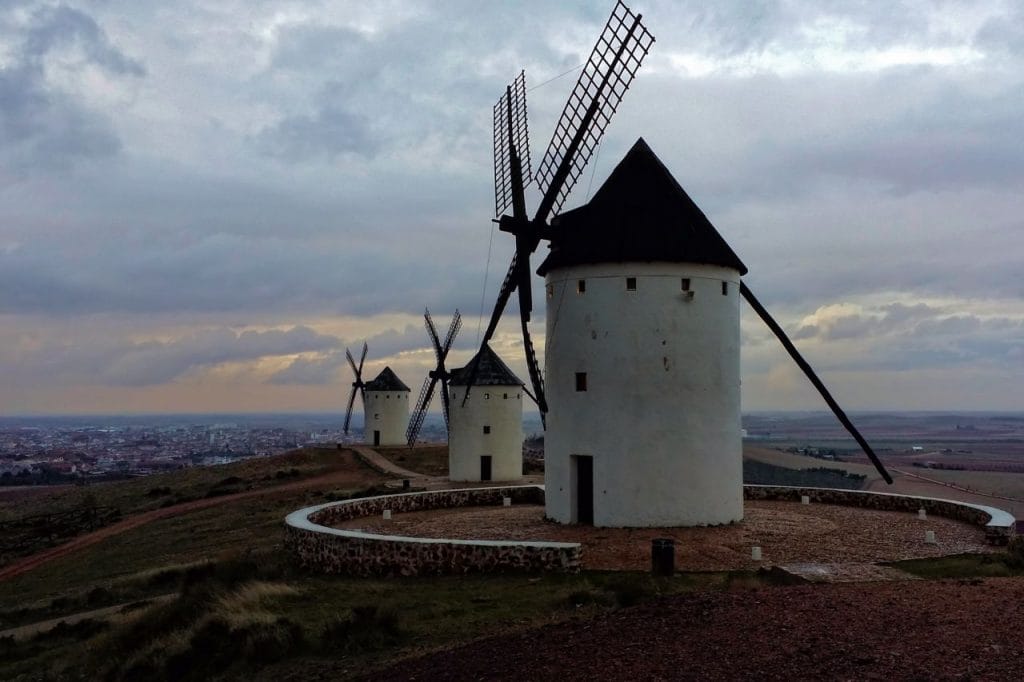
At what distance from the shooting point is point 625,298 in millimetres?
17047

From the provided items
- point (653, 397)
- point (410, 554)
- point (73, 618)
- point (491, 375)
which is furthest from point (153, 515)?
point (653, 397)

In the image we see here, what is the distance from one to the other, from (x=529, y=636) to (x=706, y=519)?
8660 millimetres

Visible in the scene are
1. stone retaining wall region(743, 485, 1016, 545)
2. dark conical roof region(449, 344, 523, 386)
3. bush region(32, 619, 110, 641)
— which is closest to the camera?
bush region(32, 619, 110, 641)

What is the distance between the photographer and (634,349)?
664 inches

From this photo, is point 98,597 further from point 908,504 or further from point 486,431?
point 486,431

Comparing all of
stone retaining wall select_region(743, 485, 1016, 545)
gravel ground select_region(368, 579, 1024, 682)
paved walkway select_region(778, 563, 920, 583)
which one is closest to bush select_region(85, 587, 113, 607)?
gravel ground select_region(368, 579, 1024, 682)

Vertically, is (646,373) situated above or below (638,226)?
below

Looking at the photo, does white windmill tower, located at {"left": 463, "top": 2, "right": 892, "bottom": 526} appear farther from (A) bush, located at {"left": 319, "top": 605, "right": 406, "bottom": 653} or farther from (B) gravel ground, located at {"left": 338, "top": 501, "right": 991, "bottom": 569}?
(A) bush, located at {"left": 319, "top": 605, "right": 406, "bottom": 653}

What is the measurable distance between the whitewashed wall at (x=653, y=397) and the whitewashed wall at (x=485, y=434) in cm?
1764

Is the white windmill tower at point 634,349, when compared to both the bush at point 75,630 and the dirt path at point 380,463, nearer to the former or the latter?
the bush at point 75,630

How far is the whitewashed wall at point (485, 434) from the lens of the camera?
115 feet

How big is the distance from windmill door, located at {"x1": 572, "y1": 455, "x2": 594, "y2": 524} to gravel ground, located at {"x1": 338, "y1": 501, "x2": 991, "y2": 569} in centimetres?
54

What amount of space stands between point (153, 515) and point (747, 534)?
1069 inches

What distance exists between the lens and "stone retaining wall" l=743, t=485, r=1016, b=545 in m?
15.1
